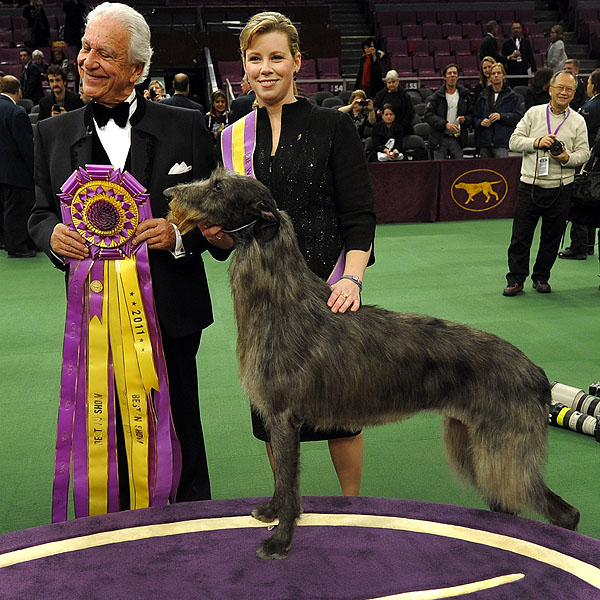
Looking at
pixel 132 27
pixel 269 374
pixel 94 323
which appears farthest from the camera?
pixel 94 323

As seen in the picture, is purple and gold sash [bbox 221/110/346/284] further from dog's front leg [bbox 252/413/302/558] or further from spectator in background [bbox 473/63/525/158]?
spectator in background [bbox 473/63/525/158]

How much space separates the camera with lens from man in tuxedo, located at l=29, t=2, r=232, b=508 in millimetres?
4447

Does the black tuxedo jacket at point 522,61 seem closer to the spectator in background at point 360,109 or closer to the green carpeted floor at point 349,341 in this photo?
the spectator in background at point 360,109

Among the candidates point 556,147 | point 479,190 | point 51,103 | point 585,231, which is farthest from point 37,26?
point 556,147

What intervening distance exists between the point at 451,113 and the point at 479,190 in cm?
160

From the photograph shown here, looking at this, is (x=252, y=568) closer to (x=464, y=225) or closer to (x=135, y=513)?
(x=135, y=513)

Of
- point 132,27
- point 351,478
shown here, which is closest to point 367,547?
point 351,478

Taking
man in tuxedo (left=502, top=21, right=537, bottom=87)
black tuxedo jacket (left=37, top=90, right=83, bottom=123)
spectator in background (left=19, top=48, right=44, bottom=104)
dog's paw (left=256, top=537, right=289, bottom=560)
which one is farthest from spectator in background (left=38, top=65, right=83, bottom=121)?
man in tuxedo (left=502, top=21, right=537, bottom=87)

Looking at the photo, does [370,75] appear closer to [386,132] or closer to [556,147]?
[386,132]

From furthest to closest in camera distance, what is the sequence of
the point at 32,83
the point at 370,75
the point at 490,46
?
the point at 490,46 < the point at 32,83 < the point at 370,75

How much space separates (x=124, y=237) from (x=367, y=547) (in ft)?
4.33

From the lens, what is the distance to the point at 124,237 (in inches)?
97.3

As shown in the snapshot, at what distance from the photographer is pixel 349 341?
2.21 meters

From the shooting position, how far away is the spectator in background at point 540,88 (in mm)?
9438
